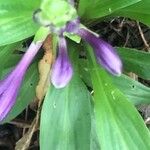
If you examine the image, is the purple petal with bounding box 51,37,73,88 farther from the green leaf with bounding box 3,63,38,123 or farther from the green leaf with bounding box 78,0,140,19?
the green leaf with bounding box 3,63,38,123

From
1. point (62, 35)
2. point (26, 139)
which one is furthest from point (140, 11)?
point (26, 139)

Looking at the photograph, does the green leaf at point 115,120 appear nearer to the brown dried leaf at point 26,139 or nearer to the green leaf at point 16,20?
the green leaf at point 16,20

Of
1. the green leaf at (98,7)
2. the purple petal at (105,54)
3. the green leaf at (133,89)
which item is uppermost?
the green leaf at (98,7)

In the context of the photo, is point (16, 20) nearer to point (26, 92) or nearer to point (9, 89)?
point (9, 89)

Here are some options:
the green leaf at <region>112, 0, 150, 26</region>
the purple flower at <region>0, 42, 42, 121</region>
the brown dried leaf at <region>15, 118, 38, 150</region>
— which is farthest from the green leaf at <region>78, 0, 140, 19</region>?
the brown dried leaf at <region>15, 118, 38, 150</region>

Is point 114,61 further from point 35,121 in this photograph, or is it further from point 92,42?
point 35,121

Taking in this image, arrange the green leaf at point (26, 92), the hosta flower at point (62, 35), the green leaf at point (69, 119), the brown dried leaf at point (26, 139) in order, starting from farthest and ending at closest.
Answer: the brown dried leaf at point (26, 139)
the green leaf at point (26, 92)
the green leaf at point (69, 119)
the hosta flower at point (62, 35)

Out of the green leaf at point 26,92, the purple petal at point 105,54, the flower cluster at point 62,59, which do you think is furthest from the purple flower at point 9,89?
the green leaf at point 26,92
